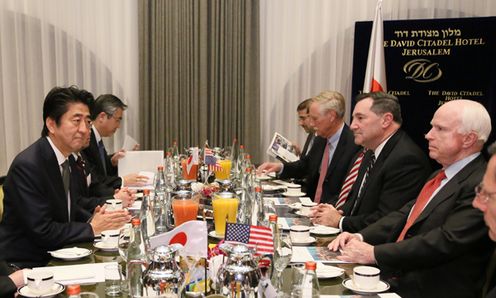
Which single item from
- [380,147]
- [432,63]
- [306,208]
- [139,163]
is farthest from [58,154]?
[432,63]

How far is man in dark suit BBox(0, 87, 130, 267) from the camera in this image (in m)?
2.53

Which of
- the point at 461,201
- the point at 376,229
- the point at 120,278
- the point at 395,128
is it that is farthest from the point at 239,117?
the point at 120,278

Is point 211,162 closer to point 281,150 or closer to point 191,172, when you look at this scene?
point 191,172

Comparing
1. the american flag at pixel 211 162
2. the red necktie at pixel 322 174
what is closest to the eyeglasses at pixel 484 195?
the american flag at pixel 211 162

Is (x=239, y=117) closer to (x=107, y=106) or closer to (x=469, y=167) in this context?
(x=107, y=106)

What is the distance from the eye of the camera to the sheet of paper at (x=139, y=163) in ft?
14.4

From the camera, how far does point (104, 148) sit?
15.9 feet

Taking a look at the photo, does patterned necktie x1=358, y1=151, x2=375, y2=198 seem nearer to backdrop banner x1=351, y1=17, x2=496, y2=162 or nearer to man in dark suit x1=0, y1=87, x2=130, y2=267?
man in dark suit x1=0, y1=87, x2=130, y2=267

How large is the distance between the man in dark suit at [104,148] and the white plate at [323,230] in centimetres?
172

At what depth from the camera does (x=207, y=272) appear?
181cm

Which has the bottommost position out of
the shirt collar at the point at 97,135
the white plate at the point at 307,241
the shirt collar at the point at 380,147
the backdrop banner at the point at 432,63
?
the white plate at the point at 307,241

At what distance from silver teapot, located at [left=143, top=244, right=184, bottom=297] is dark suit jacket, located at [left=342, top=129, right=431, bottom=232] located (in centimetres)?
156

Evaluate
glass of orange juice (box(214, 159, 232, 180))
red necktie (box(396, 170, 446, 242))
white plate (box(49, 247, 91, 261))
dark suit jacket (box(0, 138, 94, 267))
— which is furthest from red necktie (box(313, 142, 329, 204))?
white plate (box(49, 247, 91, 261))

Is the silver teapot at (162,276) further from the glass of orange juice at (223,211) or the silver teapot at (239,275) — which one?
the glass of orange juice at (223,211)
